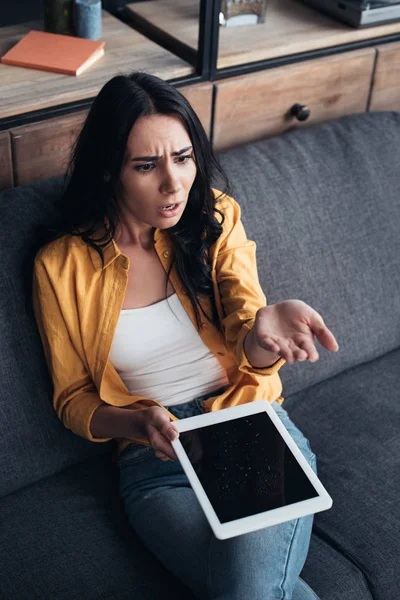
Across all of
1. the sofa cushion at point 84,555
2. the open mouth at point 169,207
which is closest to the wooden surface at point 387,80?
the open mouth at point 169,207

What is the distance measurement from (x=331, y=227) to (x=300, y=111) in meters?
0.34

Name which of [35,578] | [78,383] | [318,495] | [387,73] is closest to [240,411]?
[318,495]

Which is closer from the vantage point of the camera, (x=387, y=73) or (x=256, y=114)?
(x=256, y=114)

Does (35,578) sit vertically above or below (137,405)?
below

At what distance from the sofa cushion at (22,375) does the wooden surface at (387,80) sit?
3.39ft

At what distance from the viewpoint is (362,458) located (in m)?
1.68

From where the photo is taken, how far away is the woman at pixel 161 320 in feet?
4.47

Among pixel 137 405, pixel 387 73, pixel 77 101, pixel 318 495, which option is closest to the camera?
pixel 318 495

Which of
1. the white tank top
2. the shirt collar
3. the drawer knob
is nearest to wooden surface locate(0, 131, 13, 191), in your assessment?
the shirt collar

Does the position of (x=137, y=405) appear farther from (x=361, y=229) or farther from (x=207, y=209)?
(x=361, y=229)

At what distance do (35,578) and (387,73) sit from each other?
5.04 ft

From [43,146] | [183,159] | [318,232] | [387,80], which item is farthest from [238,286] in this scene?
[387,80]

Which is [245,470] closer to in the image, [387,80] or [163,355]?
[163,355]

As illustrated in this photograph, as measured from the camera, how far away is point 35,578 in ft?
4.58
